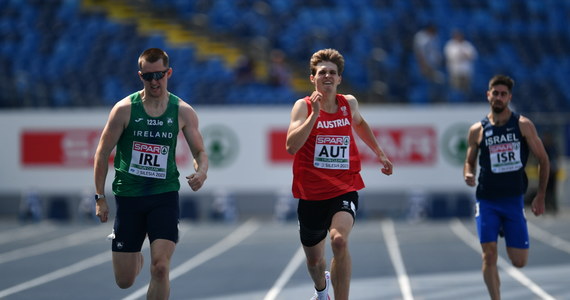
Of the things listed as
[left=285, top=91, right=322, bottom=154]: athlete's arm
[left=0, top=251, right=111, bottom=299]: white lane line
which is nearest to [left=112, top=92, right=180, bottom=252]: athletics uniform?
[left=285, top=91, right=322, bottom=154]: athlete's arm

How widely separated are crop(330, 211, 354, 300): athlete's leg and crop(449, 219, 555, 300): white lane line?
2.83 metres

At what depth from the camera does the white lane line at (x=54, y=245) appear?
13594 millimetres

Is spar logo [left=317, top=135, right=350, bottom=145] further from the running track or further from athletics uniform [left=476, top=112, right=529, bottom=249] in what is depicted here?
the running track

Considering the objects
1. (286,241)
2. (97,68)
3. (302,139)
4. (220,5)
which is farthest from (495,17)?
(302,139)

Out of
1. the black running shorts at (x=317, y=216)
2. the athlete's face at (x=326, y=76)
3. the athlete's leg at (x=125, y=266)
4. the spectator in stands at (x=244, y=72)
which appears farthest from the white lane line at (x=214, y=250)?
the spectator in stands at (x=244, y=72)

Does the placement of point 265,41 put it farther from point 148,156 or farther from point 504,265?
point 148,156

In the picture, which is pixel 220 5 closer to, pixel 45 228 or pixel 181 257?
pixel 45 228

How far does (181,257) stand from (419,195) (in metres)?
6.91

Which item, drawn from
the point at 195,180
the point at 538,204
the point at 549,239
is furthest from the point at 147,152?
the point at 549,239

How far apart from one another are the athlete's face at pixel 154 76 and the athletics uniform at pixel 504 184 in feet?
9.28

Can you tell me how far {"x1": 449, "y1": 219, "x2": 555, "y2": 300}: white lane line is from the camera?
375 inches

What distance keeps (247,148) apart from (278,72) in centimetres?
288

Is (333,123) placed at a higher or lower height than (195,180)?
higher

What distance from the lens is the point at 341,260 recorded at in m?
7.04
